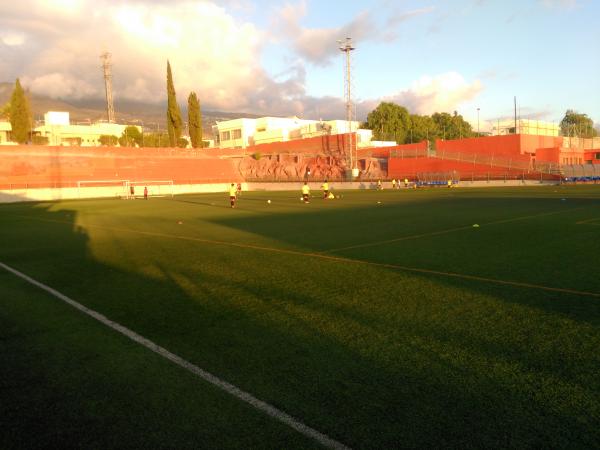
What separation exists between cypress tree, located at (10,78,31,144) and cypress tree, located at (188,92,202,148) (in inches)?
891

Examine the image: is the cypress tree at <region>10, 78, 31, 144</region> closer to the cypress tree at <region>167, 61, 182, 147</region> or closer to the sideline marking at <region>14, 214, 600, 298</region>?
the cypress tree at <region>167, 61, 182, 147</region>

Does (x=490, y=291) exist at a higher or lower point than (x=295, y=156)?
lower

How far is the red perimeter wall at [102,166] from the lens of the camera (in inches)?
2063

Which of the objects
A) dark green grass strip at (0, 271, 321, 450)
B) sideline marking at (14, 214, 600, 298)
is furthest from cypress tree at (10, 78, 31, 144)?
dark green grass strip at (0, 271, 321, 450)

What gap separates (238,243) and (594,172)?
1766 inches

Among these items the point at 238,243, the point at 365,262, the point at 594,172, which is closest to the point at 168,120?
the point at 594,172

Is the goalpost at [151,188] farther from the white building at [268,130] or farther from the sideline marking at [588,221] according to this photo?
the sideline marking at [588,221]

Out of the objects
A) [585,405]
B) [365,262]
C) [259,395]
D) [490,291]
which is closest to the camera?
[585,405]

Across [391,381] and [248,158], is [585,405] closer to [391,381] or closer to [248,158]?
[391,381]

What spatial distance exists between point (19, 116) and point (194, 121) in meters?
24.2

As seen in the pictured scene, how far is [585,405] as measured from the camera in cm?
380

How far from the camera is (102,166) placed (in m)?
58.8

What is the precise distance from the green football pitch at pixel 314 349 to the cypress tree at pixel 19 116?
59950 mm

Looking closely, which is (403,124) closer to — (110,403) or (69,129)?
(69,129)
